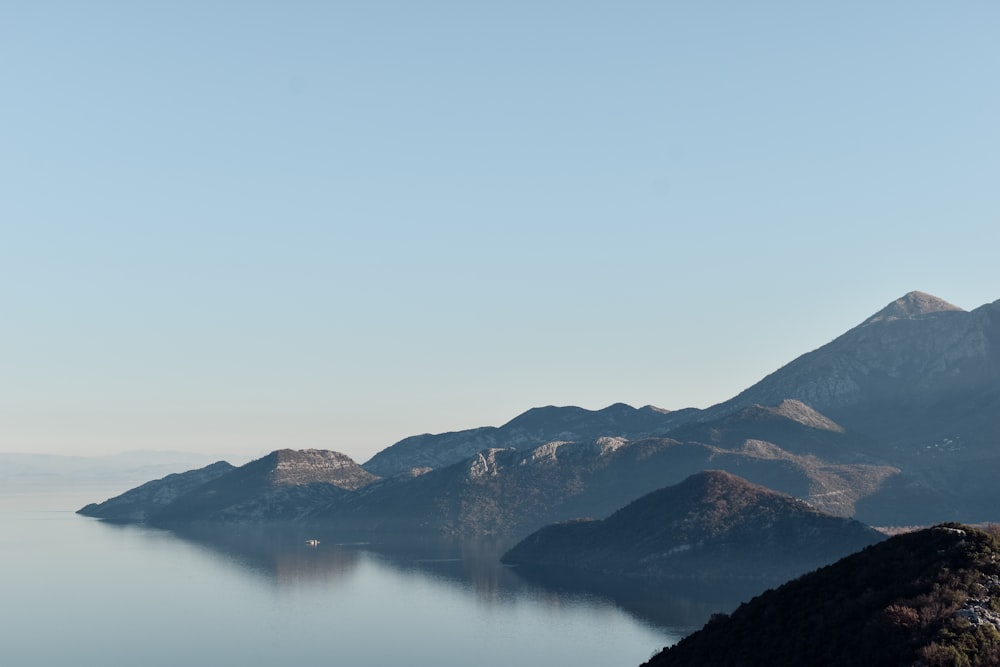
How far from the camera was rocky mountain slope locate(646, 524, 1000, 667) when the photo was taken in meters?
71.6

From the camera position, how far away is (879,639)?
245 ft

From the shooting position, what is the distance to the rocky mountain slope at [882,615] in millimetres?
71625

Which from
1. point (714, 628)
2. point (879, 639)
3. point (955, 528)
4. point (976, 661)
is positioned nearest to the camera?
point (976, 661)

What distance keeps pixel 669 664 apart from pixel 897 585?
22.2 metres

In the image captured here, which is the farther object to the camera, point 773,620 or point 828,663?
point 773,620

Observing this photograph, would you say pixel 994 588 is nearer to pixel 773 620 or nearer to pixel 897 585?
pixel 897 585

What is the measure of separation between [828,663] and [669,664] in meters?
20.8

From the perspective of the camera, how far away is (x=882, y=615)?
76.6 m

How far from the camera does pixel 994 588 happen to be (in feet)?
256

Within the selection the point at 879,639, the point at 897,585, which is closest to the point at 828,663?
the point at 879,639

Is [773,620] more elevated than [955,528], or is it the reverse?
[955,528]

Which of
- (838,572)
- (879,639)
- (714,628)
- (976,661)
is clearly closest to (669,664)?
(714,628)

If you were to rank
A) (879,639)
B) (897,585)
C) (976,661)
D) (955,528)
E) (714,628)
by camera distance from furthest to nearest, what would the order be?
(714,628), (955,528), (897,585), (879,639), (976,661)

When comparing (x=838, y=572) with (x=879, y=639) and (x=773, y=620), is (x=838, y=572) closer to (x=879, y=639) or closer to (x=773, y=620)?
(x=773, y=620)
